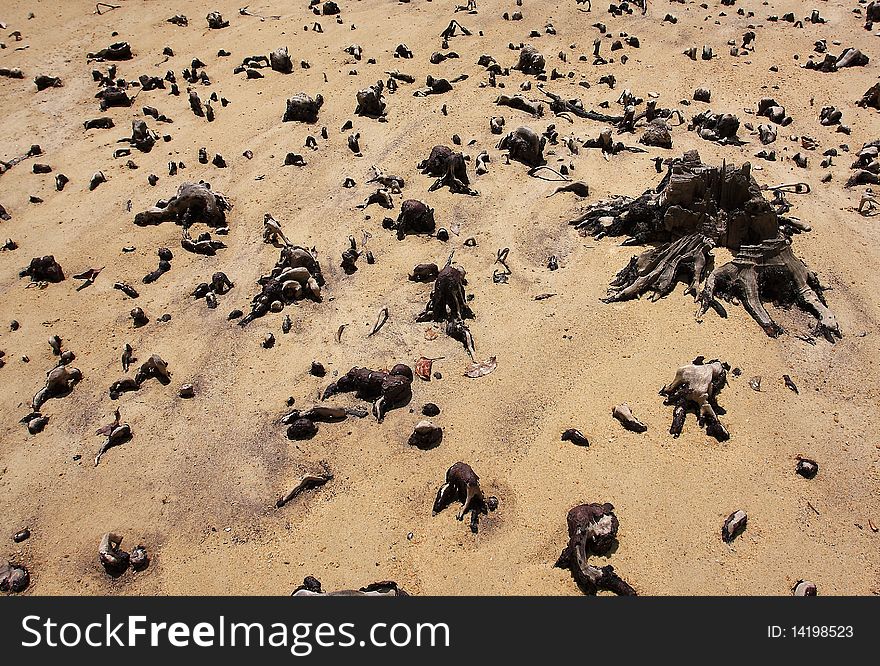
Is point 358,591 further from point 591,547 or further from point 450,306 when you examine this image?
point 450,306

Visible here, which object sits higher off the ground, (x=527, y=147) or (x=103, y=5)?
(x=103, y=5)

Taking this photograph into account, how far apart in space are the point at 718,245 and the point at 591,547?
6279mm

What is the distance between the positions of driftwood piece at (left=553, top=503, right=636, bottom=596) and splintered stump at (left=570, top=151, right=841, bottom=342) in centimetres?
417

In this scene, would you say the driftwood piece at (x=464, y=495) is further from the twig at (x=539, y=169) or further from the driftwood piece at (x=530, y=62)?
the driftwood piece at (x=530, y=62)

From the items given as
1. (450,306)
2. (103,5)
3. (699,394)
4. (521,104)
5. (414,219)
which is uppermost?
(103,5)

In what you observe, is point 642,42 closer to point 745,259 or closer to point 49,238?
point 745,259

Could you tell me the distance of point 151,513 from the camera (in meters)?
7.48

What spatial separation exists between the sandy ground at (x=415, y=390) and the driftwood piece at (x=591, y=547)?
156 millimetres

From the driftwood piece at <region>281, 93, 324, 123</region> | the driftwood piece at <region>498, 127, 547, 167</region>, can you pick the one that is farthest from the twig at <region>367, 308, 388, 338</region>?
the driftwood piece at <region>281, 93, 324, 123</region>

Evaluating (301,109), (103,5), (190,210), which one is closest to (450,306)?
(190,210)

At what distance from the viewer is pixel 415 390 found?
28.6 ft

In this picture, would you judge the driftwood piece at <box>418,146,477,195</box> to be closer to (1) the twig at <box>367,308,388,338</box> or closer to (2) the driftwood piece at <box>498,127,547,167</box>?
(2) the driftwood piece at <box>498,127,547,167</box>

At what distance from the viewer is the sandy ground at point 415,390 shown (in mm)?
6859

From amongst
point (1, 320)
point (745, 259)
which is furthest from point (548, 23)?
point (1, 320)
